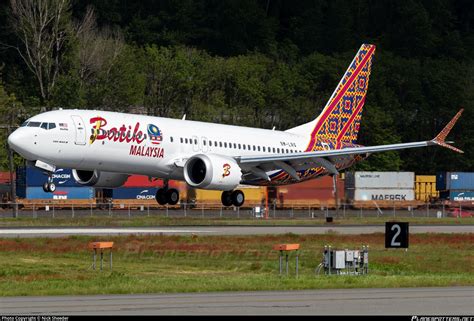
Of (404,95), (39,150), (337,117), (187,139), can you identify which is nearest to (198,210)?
(337,117)

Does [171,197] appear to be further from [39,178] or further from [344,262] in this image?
[39,178]

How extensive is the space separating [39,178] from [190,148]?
40197 mm

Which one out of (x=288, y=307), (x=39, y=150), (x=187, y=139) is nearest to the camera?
(x=288, y=307)

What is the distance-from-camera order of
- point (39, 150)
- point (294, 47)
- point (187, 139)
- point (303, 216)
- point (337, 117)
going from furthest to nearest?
point (294, 47), point (303, 216), point (337, 117), point (187, 139), point (39, 150)

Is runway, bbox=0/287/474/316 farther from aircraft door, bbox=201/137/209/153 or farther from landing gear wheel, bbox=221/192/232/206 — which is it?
landing gear wheel, bbox=221/192/232/206

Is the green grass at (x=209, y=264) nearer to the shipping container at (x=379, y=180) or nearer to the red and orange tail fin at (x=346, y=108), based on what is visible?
the red and orange tail fin at (x=346, y=108)

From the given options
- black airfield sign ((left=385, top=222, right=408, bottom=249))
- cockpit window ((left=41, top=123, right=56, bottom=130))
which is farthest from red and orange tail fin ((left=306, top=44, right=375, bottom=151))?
black airfield sign ((left=385, top=222, right=408, bottom=249))

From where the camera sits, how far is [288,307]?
30.8 m

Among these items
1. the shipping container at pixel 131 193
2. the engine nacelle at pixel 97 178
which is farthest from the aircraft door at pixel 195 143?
the shipping container at pixel 131 193

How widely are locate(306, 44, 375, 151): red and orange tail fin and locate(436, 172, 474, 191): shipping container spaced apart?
119 ft

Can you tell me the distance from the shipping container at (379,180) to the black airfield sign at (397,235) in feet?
183

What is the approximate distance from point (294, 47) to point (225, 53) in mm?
9825

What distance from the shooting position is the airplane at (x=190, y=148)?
60.2 m

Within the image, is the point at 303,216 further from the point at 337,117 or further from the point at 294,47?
the point at 294,47
